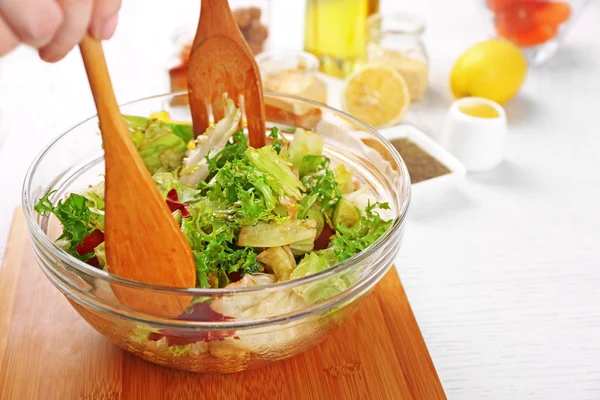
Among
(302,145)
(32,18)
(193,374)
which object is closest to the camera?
(32,18)

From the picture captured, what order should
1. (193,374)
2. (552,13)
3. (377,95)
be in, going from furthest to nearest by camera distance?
(552,13) → (377,95) → (193,374)

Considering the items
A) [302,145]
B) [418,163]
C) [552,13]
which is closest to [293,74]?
[418,163]

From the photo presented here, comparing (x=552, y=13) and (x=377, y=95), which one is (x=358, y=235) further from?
(x=552, y=13)

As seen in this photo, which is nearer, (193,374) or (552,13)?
(193,374)

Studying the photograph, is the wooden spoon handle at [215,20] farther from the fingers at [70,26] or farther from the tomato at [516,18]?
the tomato at [516,18]

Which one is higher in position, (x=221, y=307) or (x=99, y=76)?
(x=99, y=76)

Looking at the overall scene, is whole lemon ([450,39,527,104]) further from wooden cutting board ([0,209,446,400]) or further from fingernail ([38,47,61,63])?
fingernail ([38,47,61,63])

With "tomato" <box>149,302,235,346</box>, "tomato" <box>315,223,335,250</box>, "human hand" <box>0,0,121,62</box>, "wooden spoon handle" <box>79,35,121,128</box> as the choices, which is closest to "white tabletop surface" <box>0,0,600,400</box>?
"tomato" <box>315,223,335,250</box>

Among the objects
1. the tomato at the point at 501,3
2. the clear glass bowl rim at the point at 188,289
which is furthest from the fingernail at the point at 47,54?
the tomato at the point at 501,3
